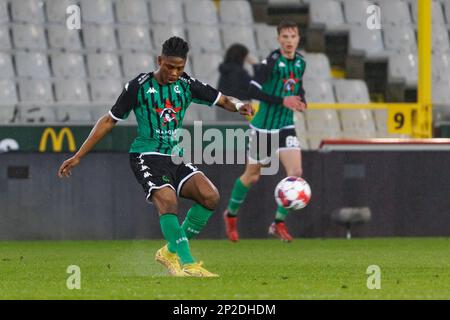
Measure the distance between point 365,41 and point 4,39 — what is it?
474cm

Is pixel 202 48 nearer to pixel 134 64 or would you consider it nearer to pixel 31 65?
pixel 134 64

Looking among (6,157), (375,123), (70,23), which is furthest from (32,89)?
(375,123)

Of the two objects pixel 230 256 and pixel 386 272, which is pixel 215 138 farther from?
pixel 386 272

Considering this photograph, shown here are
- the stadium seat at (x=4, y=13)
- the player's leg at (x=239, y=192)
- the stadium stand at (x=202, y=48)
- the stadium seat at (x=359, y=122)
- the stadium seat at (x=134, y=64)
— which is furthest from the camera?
Result: the stadium seat at (x=134, y=64)

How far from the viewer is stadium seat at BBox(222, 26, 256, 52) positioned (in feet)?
57.1

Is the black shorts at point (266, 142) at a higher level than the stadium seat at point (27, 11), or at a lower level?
lower

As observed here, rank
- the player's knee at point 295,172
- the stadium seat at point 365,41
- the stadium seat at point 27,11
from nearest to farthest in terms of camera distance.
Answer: the player's knee at point 295,172 < the stadium seat at point 27,11 < the stadium seat at point 365,41

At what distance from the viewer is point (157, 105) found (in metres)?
8.75

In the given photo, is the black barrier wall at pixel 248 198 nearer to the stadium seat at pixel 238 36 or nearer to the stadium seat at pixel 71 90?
the stadium seat at pixel 71 90

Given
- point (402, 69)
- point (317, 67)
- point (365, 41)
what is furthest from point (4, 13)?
point (402, 69)

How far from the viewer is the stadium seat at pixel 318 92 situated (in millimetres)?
16875

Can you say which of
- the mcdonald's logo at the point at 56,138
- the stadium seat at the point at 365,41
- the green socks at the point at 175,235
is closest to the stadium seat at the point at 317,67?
the stadium seat at the point at 365,41

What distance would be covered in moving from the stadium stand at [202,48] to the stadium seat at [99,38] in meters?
0.01
